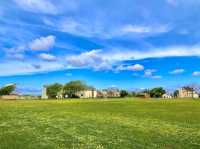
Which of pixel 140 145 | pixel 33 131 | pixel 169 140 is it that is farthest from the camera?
pixel 33 131

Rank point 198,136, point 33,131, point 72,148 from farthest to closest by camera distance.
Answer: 1. point 33,131
2. point 198,136
3. point 72,148

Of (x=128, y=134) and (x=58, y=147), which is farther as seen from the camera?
(x=128, y=134)

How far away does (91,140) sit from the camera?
24219mm

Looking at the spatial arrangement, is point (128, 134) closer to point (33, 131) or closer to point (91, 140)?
point (91, 140)

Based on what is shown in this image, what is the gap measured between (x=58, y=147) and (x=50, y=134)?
18.7 ft

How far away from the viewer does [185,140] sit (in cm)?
2481

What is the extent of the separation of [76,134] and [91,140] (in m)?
3.09

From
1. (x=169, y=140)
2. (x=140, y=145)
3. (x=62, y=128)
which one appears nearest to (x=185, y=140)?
(x=169, y=140)

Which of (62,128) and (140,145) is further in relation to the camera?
(62,128)

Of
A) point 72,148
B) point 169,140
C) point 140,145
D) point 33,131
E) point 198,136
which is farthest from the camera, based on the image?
point 33,131

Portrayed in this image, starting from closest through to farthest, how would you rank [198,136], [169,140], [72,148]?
[72,148]
[169,140]
[198,136]

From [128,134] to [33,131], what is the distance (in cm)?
720

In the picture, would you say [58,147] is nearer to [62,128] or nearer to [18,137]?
[18,137]

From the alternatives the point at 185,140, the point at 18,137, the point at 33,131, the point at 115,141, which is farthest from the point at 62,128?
the point at 185,140
